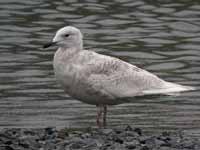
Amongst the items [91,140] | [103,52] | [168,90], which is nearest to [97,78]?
[168,90]

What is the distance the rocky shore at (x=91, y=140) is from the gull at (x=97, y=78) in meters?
0.96

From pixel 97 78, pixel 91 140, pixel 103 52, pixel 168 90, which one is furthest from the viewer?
pixel 103 52

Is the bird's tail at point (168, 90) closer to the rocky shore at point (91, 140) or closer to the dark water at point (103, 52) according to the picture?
the dark water at point (103, 52)

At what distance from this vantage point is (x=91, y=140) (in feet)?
39.5

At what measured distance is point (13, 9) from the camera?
23.5 m

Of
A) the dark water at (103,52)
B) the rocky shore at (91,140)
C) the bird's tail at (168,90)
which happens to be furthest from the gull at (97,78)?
the rocky shore at (91,140)

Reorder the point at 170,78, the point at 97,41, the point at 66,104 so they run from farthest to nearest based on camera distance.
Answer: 1. the point at 97,41
2. the point at 170,78
3. the point at 66,104

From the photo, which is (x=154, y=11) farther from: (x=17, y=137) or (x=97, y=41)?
(x=17, y=137)

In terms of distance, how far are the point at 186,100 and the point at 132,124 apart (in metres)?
2.28

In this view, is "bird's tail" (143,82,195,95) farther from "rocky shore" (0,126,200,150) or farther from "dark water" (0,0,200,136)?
"rocky shore" (0,126,200,150)

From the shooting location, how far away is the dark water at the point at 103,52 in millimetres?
15914

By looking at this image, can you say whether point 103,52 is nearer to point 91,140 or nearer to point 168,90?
point 168,90

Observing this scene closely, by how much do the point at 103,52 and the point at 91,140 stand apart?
326 inches

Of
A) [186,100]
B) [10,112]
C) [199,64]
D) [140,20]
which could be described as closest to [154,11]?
[140,20]
